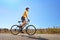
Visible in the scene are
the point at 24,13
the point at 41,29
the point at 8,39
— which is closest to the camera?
the point at 8,39

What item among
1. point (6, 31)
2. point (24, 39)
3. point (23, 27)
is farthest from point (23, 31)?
point (24, 39)

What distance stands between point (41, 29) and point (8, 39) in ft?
24.2

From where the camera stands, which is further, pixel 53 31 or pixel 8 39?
pixel 53 31

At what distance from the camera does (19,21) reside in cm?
1681

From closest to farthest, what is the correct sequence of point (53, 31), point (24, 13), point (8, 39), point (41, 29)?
point (8, 39) < point (24, 13) < point (53, 31) < point (41, 29)

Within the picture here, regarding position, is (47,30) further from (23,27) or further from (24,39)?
(24,39)

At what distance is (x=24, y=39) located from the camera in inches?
538

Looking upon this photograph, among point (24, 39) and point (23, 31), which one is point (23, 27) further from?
point (24, 39)

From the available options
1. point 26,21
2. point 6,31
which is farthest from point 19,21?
point 6,31

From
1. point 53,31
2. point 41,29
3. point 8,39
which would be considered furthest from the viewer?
point 41,29

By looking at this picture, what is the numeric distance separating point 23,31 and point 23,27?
23.9 inches

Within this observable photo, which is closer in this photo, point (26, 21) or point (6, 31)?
point (26, 21)

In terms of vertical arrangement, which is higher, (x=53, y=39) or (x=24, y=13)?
(x=24, y=13)

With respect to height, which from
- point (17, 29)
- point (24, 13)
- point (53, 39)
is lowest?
point (53, 39)
